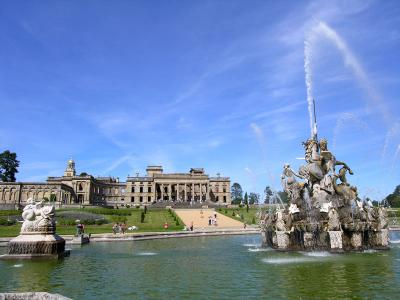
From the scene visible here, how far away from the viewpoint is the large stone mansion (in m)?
123

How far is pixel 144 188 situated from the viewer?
135m

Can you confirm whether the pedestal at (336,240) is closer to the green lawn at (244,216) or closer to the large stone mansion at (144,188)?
the green lawn at (244,216)

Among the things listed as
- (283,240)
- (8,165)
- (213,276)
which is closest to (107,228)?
(283,240)

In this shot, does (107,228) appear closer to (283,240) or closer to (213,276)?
(283,240)

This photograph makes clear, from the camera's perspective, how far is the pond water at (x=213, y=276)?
1022 centimetres

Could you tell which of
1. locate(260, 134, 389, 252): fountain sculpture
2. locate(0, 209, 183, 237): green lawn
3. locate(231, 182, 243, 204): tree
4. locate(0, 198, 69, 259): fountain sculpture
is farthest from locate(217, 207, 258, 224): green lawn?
locate(231, 182, 243, 204): tree

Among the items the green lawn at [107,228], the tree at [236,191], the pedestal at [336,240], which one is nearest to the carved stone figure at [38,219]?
the pedestal at [336,240]

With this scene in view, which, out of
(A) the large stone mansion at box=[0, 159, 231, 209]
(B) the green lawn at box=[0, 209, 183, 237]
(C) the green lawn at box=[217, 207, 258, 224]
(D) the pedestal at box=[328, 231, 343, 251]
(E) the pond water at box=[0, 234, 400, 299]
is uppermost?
(A) the large stone mansion at box=[0, 159, 231, 209]

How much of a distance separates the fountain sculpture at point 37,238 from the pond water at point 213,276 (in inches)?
31.3

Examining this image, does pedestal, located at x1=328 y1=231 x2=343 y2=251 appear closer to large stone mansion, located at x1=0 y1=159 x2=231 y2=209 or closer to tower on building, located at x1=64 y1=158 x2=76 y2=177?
large stone mansion, located at x1=0 y1=159 x2=231 y2=209

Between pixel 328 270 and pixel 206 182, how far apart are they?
117 meters

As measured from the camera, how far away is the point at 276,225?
68.6 feet

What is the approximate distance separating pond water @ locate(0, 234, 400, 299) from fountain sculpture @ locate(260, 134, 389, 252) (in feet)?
5.71

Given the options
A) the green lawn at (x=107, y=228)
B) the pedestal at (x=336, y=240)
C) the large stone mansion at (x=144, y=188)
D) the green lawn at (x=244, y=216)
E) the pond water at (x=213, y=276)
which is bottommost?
the pond water at (x=213, y=276)
